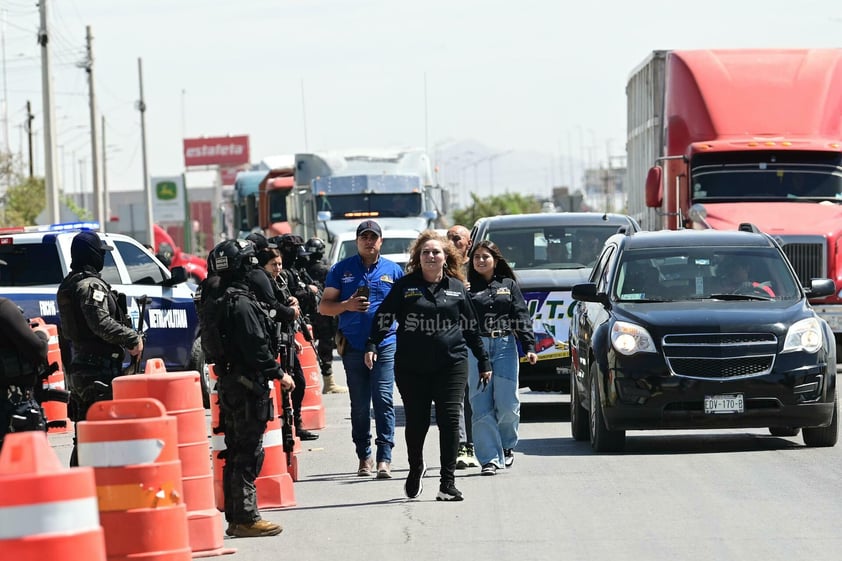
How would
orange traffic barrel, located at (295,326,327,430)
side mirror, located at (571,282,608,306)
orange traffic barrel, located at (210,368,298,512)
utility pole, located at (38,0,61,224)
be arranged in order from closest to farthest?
orange traffic barrel, located at (210,368,298,512), side mirror, located at (571,282,608,306), orange traffic barrel, located at (295,326,327,430), utility pole, located at (38,0,61,224)

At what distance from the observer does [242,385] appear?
10.3m

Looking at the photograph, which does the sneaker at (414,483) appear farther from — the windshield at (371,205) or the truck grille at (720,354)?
the windshield at (371,205)

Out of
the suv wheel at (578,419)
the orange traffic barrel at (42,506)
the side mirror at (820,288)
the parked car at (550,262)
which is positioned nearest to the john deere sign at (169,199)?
the parked car at (550,262)

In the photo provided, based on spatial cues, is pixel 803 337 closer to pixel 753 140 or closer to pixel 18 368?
pixel 18 368

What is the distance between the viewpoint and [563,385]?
18109 mm

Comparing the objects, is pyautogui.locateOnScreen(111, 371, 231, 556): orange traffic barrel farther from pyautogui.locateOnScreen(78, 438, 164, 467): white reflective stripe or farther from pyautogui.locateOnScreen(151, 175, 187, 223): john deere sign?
pyautogui.locateOnScreen(151, 175, 187, 223): john deere sign

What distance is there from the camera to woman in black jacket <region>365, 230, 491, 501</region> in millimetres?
11688

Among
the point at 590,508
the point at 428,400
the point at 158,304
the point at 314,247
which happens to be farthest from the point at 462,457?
the point at 314,247

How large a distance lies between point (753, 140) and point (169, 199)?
103 meters

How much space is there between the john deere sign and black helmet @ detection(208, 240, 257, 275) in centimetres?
11262

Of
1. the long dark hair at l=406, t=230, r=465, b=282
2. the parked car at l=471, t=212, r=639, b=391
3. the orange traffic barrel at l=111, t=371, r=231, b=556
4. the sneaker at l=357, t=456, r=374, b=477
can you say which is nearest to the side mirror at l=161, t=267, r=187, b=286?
the parked car at l=471, t=212, r=639, b=391

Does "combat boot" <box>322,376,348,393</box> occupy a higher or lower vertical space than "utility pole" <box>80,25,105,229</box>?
lower

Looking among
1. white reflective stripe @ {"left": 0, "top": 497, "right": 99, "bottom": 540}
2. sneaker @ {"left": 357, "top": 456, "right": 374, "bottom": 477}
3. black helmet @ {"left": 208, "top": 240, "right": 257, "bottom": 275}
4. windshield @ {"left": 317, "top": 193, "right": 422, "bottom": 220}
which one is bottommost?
sneaker @ {"left": 357, "top": 456, "right": 374, "bottom": 477}

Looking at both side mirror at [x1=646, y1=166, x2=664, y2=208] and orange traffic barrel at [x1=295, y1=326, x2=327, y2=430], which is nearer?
orange traffic barrel at [x1=295, y1=326, x2=327, y2=430]
